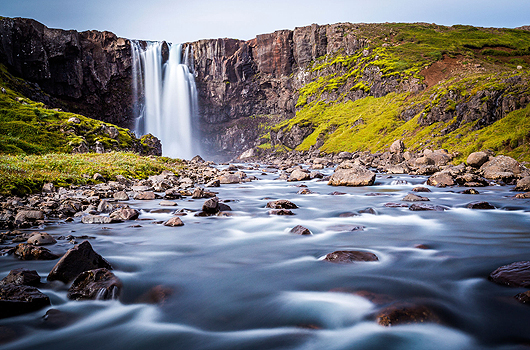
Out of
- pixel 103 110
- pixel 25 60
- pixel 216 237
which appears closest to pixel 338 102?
pixel 103 110

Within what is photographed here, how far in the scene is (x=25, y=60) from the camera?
7975 cm

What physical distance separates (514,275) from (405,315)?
98.4 inches

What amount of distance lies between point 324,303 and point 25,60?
104 meters

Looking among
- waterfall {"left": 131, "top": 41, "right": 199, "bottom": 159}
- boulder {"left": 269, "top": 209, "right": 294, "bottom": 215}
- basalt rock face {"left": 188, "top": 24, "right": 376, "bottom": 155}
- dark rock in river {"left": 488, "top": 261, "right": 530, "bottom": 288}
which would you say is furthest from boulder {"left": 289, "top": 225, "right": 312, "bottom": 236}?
basalt rock face {"left": 188, "top": 24, "right": 376, "bottom": 155}

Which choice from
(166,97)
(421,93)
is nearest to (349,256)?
(421,93)

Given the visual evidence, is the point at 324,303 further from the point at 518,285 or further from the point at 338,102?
the point at 338,102

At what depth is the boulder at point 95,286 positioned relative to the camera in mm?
4762

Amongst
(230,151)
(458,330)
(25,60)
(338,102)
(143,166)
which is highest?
(25,60)

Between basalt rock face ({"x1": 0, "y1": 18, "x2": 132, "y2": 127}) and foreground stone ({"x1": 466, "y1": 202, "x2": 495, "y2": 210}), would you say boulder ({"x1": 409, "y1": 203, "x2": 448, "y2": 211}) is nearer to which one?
foreground stone ({"x1": 466, "y1": 202, "x2": 495, "y2": 210})

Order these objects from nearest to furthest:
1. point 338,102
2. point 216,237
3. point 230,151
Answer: point 216,237 < point 338,102 < point 230,151

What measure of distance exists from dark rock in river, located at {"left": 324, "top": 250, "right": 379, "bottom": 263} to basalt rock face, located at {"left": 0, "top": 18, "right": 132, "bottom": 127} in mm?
87100

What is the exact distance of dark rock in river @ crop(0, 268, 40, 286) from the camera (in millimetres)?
4660

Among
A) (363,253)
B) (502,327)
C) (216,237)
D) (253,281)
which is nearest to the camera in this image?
(502,327)

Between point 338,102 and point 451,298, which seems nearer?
point 451,298
